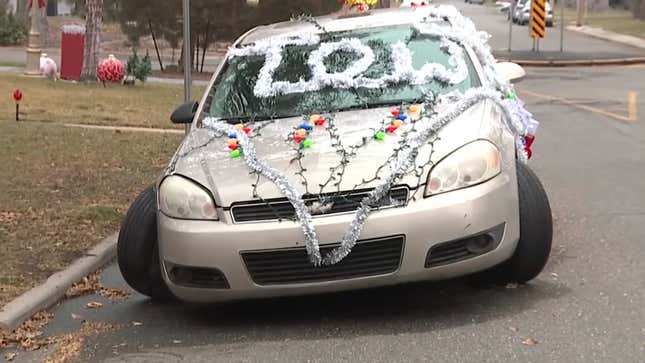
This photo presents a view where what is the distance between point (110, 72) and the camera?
2164 centimetres

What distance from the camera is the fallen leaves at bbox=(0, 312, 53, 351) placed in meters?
5.32

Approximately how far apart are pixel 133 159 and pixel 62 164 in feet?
2.79

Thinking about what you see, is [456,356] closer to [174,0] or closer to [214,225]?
[214,225]

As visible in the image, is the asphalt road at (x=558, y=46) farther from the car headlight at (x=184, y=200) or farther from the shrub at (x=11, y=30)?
the car headlight at (x=184, y=200)

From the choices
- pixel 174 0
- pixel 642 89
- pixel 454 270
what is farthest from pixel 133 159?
pixel 174 0

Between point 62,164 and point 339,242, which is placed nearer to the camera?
point 339,242

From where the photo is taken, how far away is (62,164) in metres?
10.5

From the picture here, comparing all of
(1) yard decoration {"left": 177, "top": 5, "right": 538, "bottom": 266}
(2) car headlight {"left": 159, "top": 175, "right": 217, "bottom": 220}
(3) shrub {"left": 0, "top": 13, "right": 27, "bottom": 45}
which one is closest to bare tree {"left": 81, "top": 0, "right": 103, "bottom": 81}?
(1) yard decoration {"left": 177, "top": 5, "right": 538, "bottom": 266}

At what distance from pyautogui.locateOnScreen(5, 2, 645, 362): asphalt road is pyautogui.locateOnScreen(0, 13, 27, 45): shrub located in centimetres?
3514

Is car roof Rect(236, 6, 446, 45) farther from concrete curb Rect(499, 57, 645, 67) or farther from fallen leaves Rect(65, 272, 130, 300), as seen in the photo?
concrete curb Rect(499, 57, 645, 67)

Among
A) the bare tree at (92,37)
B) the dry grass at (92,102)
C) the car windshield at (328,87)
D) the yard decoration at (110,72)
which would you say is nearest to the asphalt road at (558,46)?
the yard decoration at (110,72)

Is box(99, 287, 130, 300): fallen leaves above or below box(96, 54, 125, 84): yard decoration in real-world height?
below

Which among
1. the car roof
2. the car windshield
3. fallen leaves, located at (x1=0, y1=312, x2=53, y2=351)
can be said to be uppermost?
the car roof

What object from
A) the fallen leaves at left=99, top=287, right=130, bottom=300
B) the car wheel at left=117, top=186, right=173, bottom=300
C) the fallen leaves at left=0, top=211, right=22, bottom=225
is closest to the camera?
the car wheel at left=117, top=186, right=173, bottom=300
